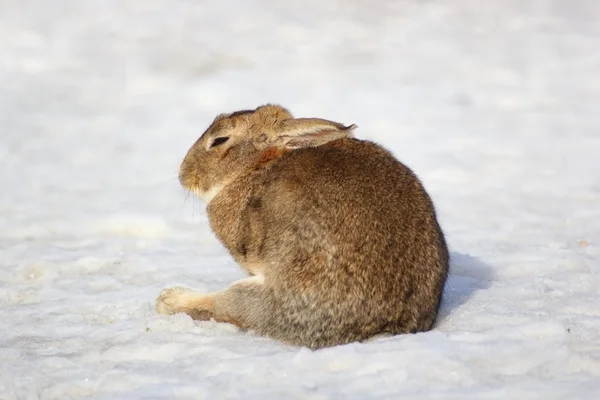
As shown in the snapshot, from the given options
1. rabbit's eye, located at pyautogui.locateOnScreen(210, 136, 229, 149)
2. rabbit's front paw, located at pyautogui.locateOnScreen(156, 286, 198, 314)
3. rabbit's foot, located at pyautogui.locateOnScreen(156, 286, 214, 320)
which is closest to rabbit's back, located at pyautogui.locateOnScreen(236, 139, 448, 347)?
rabbit's foot, located at pyautogui.locateOnScreen(156, 286, 214, 320)

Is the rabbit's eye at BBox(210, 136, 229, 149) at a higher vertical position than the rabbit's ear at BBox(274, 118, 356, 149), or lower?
lower

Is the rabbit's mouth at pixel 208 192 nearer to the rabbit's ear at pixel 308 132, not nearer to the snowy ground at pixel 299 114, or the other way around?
the rabbit's ear at pixel 308 132

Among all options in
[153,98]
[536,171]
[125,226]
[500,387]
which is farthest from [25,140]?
[500,387]

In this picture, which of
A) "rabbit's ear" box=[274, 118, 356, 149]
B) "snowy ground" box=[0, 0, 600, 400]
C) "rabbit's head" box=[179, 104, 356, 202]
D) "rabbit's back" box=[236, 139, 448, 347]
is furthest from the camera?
"rabbit's head" box=[179, 104, 356, 202]

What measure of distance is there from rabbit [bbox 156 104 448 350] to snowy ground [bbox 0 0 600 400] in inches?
7.2

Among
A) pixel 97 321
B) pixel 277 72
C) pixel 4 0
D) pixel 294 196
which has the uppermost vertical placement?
pixel 4 0

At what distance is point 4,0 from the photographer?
1266cm

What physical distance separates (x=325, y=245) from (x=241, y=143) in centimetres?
114

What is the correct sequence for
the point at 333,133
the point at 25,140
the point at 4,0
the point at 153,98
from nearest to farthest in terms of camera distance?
the point at 333,133 → the point at 25,140 → the point at 153,98 → the point at 4,0

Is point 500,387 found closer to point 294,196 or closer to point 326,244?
point 326,244

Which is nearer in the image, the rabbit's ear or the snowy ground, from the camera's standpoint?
the snowy ground

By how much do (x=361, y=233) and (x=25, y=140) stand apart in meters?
6.20

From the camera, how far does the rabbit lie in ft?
16.0

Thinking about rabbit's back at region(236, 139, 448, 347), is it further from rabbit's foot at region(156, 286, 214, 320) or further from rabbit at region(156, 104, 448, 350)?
rabbit's foot at region(156, 286, 214, 320)
